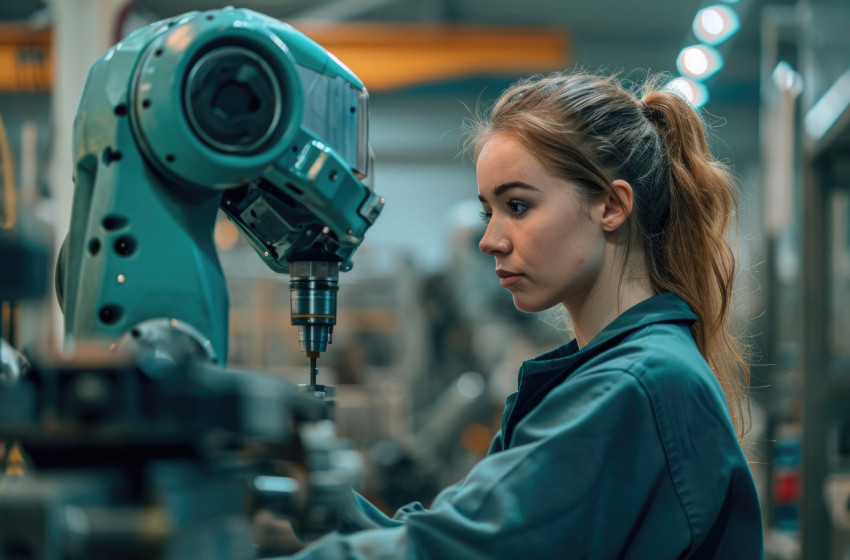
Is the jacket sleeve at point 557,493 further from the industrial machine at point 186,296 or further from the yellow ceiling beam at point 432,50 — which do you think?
the yellow ceiling beam at point 432,50

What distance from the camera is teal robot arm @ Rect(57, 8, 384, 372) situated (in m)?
1.05

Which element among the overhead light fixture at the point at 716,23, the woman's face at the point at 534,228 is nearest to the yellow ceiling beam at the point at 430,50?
the overhead light fixture at the point at 716,23

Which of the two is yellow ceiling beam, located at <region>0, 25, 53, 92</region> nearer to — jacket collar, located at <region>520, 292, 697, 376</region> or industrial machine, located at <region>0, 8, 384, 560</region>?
industrial machine, located at <region>0, 8, 384, 560</region>

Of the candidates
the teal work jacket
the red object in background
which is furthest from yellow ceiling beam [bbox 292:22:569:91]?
the teal work jacket

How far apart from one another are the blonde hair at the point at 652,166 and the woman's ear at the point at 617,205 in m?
0.01

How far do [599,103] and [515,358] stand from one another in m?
3.86

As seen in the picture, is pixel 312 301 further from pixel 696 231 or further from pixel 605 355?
pixel 696 231

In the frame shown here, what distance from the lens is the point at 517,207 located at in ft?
4.37

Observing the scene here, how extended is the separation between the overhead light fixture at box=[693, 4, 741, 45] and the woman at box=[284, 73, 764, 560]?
5317 mm

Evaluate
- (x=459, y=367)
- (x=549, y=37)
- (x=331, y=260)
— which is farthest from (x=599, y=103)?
(x=549, y=37)

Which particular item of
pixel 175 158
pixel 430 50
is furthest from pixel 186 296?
pixel 430 50

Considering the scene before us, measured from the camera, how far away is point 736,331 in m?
1.87

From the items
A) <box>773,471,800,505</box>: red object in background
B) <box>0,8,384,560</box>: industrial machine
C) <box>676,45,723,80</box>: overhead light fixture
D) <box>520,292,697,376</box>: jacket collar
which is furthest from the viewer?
<box>676,45,723,80</box>: overhead light fixture

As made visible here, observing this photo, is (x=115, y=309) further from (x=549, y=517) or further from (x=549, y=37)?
(x=549, y=37)
